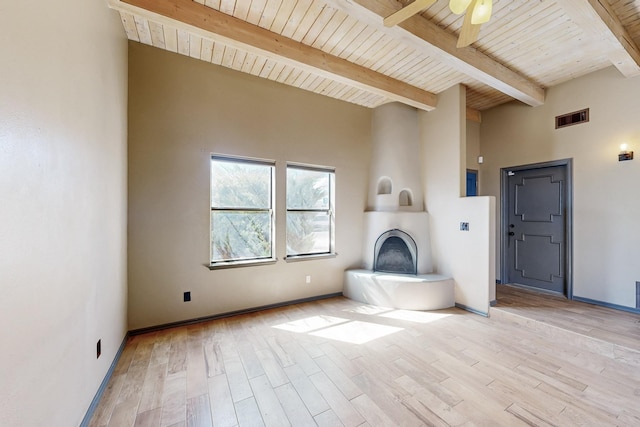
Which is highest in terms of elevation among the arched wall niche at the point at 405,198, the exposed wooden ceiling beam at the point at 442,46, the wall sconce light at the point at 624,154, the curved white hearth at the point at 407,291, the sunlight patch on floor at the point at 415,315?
the exposed wooden ceiling beam at the point at 442,46

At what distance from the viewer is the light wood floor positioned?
165 cm

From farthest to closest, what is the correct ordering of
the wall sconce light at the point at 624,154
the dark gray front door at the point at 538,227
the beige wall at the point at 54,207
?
the dark gray front door at the point at 538,227, the wall sconce light at the point at 624,154, the beige wall at the point at 54,207

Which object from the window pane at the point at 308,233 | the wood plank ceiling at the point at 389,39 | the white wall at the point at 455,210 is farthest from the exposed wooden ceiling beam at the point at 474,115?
the window pane at the point at 308,233

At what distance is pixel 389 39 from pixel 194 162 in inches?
101

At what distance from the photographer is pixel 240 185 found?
3.35 m

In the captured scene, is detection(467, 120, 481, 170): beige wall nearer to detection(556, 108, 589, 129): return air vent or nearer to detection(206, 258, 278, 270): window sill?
detection(556, 108, 589, 129): return air vent

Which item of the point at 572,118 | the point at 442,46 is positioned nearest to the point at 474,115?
the point at 572,118

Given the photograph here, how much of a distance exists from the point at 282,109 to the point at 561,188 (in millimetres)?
4309

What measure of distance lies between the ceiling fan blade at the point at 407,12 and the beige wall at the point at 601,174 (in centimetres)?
326

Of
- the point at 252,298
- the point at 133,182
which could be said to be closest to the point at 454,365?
the point at 252,298

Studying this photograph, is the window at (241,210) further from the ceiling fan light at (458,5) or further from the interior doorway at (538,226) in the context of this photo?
the interior doorway at (538,226)

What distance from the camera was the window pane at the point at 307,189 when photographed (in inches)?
147

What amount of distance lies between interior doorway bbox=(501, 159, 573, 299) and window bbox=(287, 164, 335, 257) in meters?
3.11

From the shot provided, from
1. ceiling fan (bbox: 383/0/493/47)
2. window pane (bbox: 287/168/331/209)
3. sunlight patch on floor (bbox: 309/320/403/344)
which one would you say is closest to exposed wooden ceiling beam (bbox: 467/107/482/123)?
window pane (bbox: 287/168/331/209)
